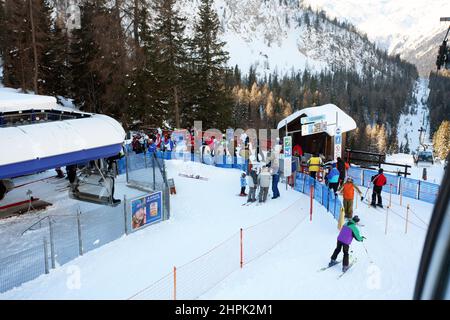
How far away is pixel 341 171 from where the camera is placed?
16703mm

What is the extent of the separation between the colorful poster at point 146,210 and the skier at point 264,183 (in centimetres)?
389

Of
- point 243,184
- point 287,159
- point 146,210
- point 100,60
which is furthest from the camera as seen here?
point 100,60

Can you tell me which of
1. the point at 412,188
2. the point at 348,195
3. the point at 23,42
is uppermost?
the point at 23,42

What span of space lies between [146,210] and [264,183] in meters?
4.52

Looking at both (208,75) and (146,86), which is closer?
(146,86)

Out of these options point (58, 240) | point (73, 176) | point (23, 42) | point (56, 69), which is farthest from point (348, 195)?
point (56, 69)

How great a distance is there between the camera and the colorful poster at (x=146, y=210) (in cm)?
1235

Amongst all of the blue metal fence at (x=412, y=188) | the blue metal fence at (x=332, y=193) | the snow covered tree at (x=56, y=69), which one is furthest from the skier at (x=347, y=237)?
the snow covered tree at (x=56, y=69)

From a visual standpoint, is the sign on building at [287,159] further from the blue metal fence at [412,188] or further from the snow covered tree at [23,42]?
the snow covered tree at [23,42]

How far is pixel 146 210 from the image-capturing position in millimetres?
12836

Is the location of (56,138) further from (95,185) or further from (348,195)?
(348,195)

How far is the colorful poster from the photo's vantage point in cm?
1235
